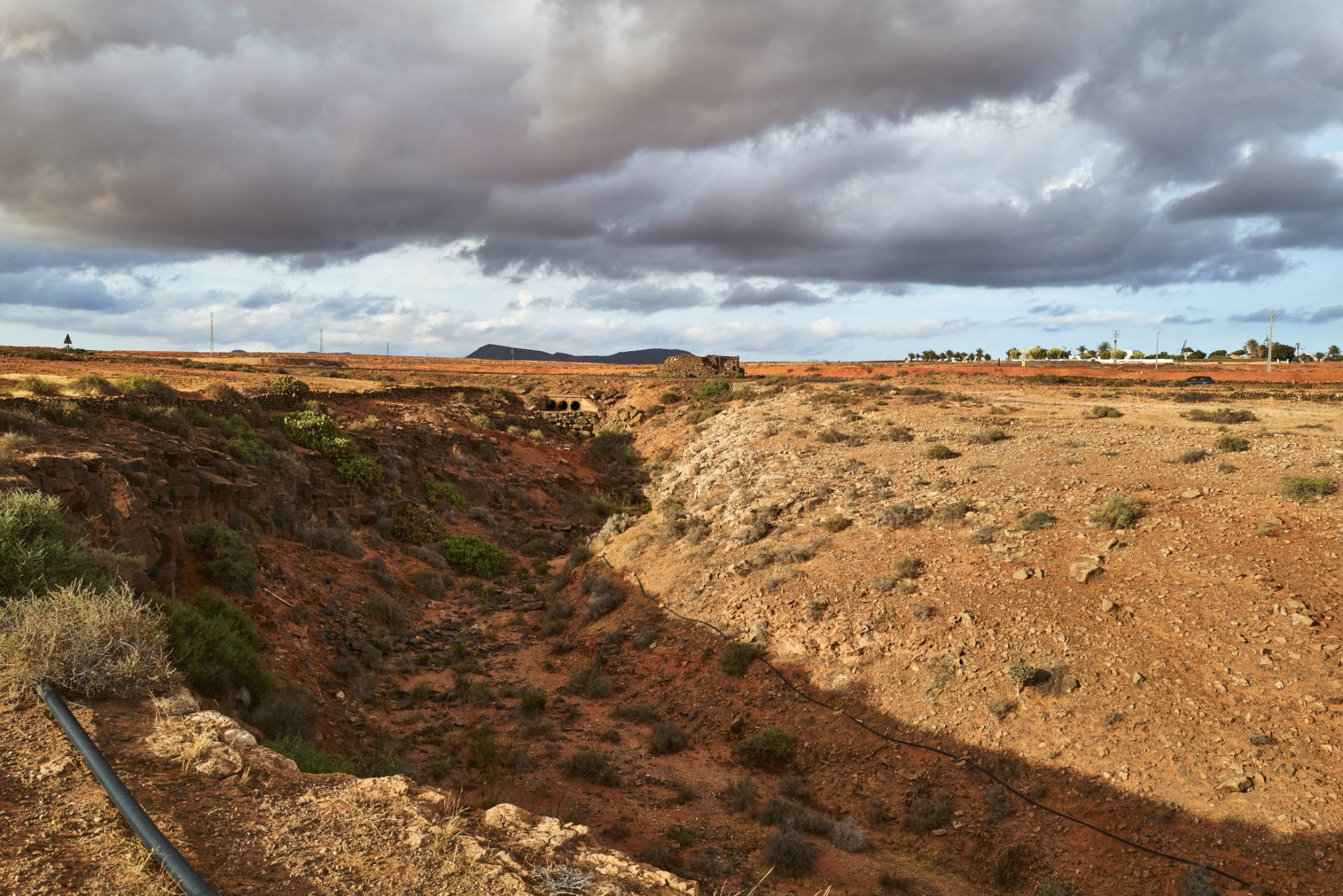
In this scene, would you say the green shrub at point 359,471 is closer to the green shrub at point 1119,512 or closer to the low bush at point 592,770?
the low bush at point 592,770

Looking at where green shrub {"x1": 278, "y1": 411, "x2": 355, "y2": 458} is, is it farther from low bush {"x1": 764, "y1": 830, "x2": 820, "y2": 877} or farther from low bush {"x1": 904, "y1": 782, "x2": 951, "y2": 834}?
low bush {"x1": 904, "y1": 782, "x2": 951, "y2": 834}

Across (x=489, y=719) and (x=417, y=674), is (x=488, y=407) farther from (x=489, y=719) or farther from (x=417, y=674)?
(x=489, y=719)

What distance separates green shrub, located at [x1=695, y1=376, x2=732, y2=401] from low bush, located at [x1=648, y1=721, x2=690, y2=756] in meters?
23.7

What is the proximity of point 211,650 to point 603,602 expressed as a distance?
8126 mm

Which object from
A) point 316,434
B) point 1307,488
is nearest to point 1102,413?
point 1307,488

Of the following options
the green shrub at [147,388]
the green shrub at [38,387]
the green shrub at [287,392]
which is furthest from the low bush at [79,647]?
the green shrub at [287,392]

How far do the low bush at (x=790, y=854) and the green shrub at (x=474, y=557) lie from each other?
12782 millimetres

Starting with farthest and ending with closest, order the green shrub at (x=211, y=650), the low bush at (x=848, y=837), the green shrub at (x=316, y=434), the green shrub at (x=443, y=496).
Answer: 1. the green shrub at (x=443, y=496)
2. the green shrub at (x=316, y=434)
3. the low bush at (x=848, y=837)
4. the green shrub at (x=211, y=650)

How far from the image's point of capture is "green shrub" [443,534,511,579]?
1884cm

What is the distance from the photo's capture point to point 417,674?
12.9m

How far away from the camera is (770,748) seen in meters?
10.1

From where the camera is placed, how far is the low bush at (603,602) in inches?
593

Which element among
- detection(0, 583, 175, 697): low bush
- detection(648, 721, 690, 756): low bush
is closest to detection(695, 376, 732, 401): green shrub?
detection(648, 721, 690, 756): low bush

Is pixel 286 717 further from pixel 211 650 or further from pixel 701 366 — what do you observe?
pixel 701 366
